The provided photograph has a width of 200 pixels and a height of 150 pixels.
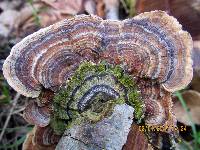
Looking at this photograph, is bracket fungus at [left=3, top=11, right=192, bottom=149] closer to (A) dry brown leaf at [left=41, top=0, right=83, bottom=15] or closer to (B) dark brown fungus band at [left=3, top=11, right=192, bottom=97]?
(B) dark brown fungus band at [left=3, top=11, right=192, bottom=97]

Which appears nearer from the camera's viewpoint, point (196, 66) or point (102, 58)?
point (102, 58)

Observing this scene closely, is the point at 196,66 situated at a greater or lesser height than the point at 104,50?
greater

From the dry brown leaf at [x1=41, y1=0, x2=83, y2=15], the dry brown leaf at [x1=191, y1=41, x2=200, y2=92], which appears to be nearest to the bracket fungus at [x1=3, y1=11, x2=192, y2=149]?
the dry brown leaf at [x1=191, y1=41, x2=200, y2=92]
